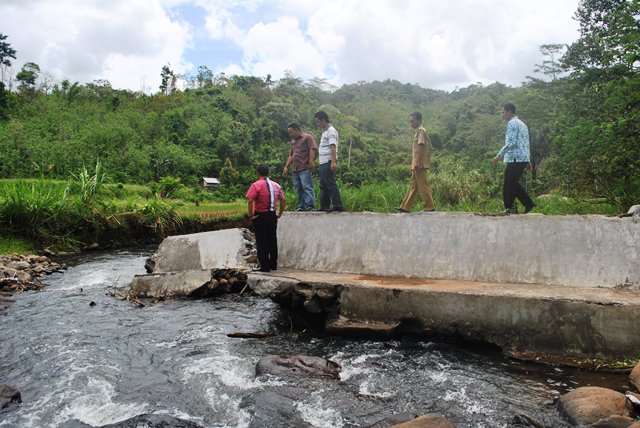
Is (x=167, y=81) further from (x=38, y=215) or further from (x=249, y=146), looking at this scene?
(x=38, y=215)

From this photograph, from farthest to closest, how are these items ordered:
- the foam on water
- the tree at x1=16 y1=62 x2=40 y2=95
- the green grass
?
the tree at x1=16 y1=62 x2=40 y2=95, the green grass, the foam on water

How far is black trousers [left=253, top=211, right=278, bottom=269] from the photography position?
6.89 metres

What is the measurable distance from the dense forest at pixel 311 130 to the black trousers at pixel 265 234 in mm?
6544

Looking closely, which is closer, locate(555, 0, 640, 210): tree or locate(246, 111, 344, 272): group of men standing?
locate(246, 111, 344, 272): group of men standing

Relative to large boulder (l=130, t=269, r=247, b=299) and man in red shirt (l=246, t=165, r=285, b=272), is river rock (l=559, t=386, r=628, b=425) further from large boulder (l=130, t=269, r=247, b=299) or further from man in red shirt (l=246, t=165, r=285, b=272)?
large boulder (l=130, t=269, r=247, b=299)

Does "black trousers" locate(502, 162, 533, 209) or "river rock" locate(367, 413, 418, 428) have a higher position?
"black trousers" locate(502, 162, 533, 209)

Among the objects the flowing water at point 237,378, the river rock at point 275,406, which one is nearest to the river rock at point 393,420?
the flowing water at point 237,378

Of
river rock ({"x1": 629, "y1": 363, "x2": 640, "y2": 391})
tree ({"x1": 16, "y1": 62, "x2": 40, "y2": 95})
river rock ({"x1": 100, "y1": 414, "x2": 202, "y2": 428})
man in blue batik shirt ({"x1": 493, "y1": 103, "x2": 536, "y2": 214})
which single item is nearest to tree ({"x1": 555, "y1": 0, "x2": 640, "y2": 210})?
man in blue batik shirt ({"x1": 493, "y1": 103, "x2": 536, "y2": 214})

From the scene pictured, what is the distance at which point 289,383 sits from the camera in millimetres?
4746

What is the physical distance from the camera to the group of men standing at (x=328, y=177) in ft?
22.7

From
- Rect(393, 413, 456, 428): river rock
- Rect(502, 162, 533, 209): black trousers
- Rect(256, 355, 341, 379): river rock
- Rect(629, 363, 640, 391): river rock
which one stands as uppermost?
Rect(502, 162, 533, 209): black trousers

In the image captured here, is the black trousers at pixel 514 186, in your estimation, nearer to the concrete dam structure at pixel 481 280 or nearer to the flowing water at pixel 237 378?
the concrete dam structure at pixel 481 280

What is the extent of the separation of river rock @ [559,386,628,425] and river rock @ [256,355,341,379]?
2.07 metres

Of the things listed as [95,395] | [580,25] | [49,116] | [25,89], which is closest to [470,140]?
[580,25]
